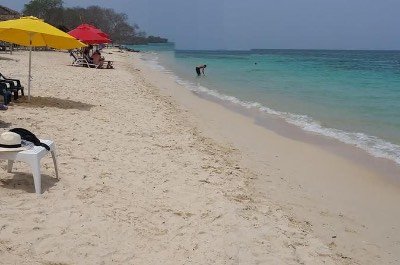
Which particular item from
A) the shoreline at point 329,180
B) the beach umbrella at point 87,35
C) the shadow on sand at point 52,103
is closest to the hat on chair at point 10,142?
the shoreline at point 329,180

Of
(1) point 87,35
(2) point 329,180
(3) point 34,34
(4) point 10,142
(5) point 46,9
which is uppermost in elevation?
(5) point 46,9

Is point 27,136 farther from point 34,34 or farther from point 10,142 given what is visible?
point 34,34

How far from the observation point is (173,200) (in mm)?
4555

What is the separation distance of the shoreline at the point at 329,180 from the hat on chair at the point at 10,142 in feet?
9.89

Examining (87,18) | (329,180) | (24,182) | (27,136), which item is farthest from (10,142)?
(87,18)

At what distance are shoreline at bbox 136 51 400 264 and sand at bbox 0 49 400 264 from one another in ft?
0.08

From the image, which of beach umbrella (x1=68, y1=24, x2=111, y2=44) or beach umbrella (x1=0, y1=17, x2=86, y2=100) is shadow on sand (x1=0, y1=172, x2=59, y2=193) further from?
beach umbrella (x1=68, y1=24, x2=111, y2=44)

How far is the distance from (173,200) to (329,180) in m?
2.71

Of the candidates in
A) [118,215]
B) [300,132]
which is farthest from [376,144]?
[118,215]

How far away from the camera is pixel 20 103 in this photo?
8.50 meters

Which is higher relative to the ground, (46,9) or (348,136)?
(46,9)

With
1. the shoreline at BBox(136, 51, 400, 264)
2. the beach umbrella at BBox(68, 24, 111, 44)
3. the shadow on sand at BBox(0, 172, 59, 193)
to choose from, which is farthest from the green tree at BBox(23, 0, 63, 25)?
the shadow on sand at BBox(0, 172, 59, 193)

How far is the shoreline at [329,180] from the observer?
4391 millimetres

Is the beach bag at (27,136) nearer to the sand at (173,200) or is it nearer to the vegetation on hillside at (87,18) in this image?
the sand at (173,200)
